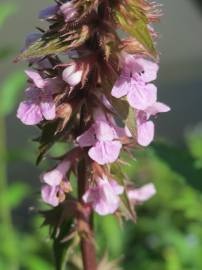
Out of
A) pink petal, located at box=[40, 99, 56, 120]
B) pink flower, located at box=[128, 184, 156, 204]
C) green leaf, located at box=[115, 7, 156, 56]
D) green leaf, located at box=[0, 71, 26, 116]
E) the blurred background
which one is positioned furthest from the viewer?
green leaf, located at box=[0, 71, 26, 116]

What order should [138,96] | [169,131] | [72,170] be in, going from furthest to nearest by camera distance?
1. [169,131]
2. [72,170]
3. [138,96]

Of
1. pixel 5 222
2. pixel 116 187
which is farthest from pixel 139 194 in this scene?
pixel 5 222

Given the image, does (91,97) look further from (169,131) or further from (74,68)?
(169,131)

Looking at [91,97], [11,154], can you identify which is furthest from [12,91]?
[91,97]

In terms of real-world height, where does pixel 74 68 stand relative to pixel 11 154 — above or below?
above

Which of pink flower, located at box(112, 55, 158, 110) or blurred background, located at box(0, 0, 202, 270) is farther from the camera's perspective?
blurred background, located at box(0, 0, 202, 270)

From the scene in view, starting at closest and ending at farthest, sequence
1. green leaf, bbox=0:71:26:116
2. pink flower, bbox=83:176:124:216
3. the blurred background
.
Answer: pink flower, bbox=83:176:124:216 < the blurred background < green leaf, bbox=0:71:26:116

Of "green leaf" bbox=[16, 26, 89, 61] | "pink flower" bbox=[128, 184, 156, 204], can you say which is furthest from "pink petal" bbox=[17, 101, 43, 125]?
"pink flower" bbox=[128, 184, 156, 204]

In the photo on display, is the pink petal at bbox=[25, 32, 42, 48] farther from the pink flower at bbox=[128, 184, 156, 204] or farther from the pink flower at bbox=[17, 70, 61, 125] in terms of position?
the pink flower at bbox=[128, 184, 156, 204]
